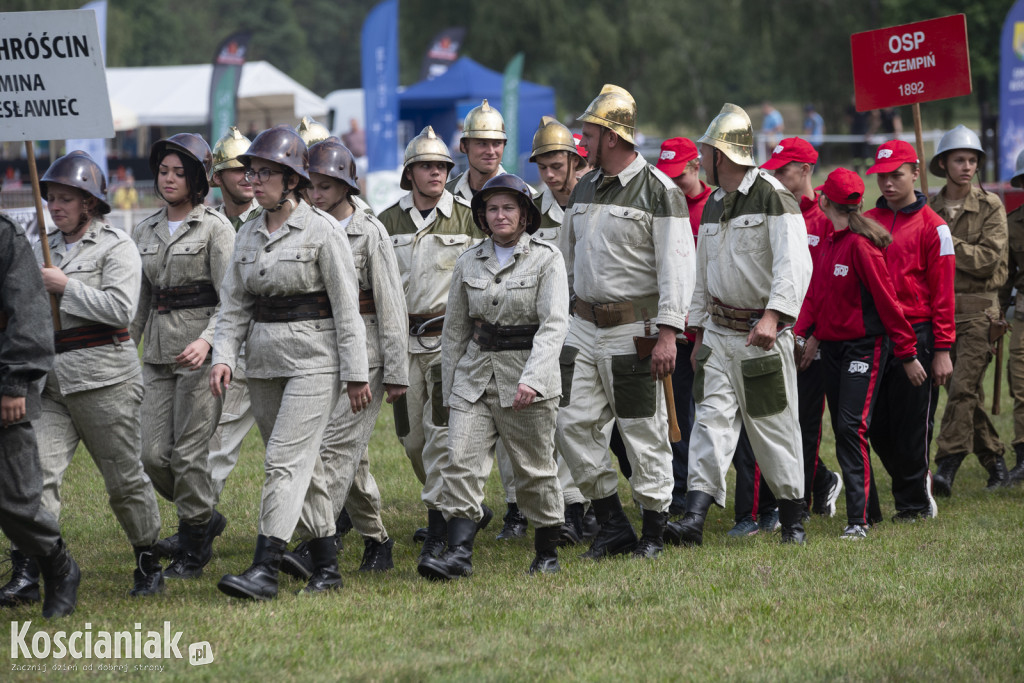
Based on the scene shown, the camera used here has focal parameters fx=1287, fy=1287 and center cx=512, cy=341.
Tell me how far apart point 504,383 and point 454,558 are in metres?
0.93

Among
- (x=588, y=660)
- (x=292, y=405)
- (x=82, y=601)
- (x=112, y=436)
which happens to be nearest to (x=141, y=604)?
(x=82, y=601)

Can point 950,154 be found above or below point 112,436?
above

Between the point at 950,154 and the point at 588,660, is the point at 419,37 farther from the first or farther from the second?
the point at 588,660

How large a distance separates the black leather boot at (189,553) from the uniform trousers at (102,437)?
1.99 feet

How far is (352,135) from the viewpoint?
110 ft

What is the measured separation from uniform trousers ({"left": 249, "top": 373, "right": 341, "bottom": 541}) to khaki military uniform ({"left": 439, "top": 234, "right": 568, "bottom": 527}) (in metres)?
0.69

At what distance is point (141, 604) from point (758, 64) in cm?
6402

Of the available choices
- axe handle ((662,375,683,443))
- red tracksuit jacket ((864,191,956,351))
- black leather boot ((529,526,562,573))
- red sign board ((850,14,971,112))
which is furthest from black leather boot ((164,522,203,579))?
red sign board ((850,14,971,112))

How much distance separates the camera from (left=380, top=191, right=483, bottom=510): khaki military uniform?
7766 mm

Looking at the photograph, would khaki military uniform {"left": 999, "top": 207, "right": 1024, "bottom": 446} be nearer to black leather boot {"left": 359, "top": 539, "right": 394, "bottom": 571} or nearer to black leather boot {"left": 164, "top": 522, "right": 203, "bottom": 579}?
black leather boot {"left": 359, "top": 539, "right": 394, "bottom": 571}

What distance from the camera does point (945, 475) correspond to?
9.20m

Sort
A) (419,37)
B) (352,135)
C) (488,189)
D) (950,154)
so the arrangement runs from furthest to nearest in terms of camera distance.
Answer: (419,37)
(352,135)
(950,154)
(488,189)

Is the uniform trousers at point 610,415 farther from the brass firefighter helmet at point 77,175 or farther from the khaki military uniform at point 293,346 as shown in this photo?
the brass firefighter helmet at point 77,175

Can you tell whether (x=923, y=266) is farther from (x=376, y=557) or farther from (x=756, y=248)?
(x=376, y=557)
